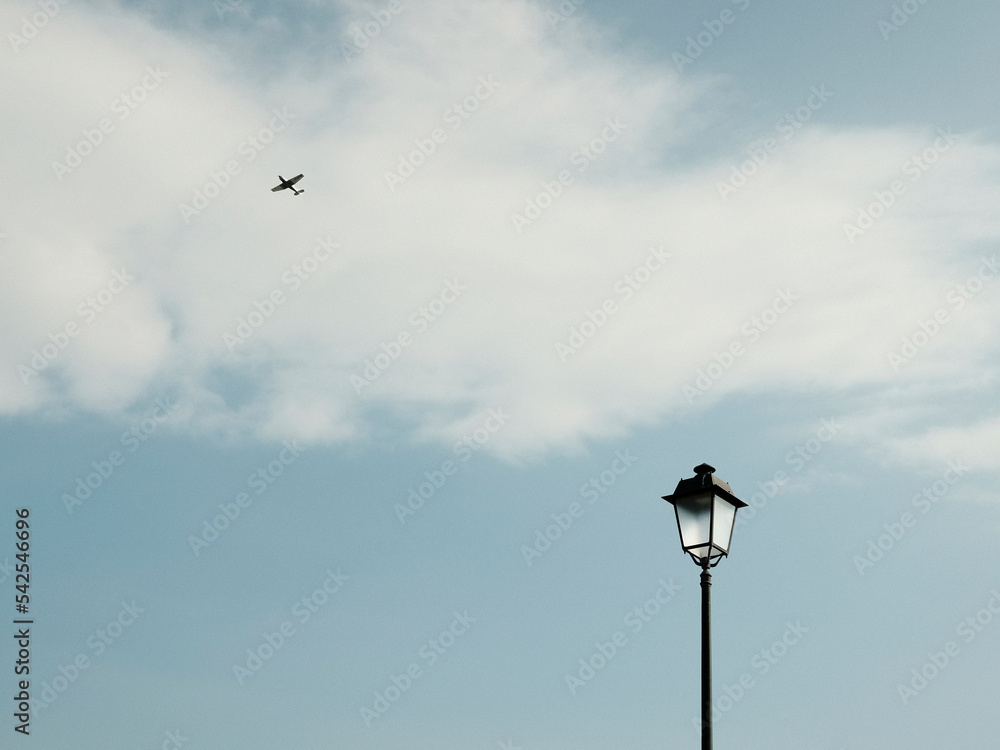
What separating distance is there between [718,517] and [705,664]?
5.68 ft

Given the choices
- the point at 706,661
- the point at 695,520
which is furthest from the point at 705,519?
the point at 706,661

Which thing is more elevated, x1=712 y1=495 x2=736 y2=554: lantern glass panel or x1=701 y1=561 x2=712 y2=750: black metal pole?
x1=712 y1=495 x2=736 y2=554: lantern glass panel

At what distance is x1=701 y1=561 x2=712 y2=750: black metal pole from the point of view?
39.8 ft

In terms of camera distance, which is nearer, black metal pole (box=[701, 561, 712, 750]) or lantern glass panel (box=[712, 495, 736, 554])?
black metal pole (box=[701, 561, 712, 750])

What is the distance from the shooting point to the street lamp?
42.7 feet

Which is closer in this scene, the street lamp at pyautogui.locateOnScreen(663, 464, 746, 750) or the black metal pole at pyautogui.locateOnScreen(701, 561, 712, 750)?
the black metal pole at pyautogui.locateOnScreen(701, 561, 712, 750)

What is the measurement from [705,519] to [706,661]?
5.45 ft

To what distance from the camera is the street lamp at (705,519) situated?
1301 cm

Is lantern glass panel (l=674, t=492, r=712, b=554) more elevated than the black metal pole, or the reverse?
lantern glass panel (l=674, t=492, r=712, b=554)

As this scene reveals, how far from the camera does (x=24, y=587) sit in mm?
39031

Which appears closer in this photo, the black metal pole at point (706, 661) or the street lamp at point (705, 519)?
the black metal pole at point (706, 661)

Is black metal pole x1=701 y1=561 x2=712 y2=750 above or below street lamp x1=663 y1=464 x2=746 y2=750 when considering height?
below

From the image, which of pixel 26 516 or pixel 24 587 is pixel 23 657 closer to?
pixel 24 587

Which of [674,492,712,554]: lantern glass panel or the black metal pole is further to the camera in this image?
[674,492,712,554]: lantern glass panel
